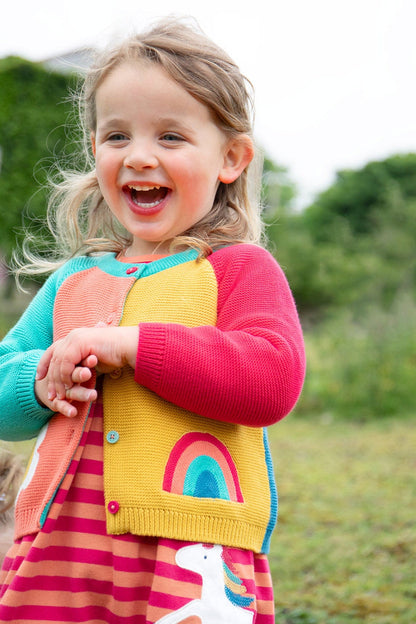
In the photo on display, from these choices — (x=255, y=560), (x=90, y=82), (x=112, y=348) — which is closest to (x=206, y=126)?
(x=90, y=82)

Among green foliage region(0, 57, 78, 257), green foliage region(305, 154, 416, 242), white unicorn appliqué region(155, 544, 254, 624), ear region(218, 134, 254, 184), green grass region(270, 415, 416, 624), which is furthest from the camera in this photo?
green foliage region(305, 154, 416, 242)

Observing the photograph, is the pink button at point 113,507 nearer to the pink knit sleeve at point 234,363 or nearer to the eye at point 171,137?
the pink knit sleeve at point 234,363

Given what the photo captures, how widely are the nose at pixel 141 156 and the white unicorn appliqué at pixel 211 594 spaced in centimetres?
84

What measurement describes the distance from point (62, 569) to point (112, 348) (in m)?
0.50

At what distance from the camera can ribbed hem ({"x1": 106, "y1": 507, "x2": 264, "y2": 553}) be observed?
152 centimetres

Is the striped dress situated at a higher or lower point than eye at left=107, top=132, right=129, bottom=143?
lower

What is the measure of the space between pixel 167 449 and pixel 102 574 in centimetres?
30

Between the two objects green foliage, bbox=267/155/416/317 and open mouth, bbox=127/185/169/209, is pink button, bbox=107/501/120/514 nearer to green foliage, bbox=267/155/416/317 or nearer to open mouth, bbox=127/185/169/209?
open mouth, bbox=127/185/169/209

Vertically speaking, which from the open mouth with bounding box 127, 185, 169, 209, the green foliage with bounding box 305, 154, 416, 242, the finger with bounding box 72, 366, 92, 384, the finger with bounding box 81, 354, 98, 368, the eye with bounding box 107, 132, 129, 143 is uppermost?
the green foliage with bounding box 305, 154, 416, 242

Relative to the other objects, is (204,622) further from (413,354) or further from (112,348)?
(413,354)

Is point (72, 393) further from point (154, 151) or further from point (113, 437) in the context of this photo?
point (154, 151)

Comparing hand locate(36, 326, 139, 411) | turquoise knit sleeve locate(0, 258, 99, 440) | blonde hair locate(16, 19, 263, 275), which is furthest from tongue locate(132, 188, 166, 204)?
hand locate(36, 326, 139, 411)

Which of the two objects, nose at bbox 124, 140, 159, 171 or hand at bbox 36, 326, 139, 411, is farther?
nose at bbox 124, 140, 159, 171

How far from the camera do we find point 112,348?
1.53 metres
